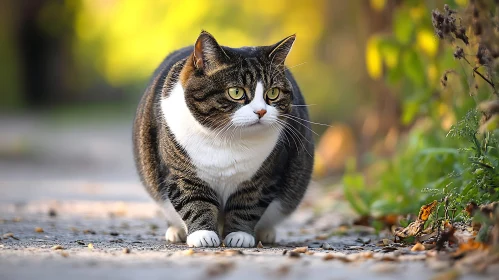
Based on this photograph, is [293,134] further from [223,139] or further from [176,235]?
[176,235]

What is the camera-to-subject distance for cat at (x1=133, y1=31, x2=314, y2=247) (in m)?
3.45

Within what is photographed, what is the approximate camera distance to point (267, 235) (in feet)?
12.9

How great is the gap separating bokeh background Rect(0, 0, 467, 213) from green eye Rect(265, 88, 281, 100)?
1.46 m

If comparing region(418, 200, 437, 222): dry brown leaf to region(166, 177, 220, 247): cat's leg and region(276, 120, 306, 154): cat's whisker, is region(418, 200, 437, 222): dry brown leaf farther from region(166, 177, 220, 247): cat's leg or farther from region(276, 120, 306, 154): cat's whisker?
region(166, 177, 220, 247): cat's leg

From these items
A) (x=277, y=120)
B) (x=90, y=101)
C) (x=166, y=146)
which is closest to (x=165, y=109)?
(x=166, y=146)

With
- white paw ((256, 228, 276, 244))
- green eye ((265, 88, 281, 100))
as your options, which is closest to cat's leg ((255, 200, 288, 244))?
white paw ((256, 228, 276, 244))

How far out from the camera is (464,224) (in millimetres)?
3178

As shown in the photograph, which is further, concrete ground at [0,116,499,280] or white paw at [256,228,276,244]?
white paw at [256,228,276,244]

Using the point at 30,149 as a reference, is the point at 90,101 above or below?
above

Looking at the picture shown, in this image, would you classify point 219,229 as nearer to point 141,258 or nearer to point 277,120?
point 277,120

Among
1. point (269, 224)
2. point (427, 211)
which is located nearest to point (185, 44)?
point (269, 224)

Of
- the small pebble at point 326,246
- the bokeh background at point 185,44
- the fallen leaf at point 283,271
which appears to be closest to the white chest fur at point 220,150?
the small pebble at point 326,246

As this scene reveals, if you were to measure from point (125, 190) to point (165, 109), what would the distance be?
3614 millimetres

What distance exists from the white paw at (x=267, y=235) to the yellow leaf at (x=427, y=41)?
1924mm
